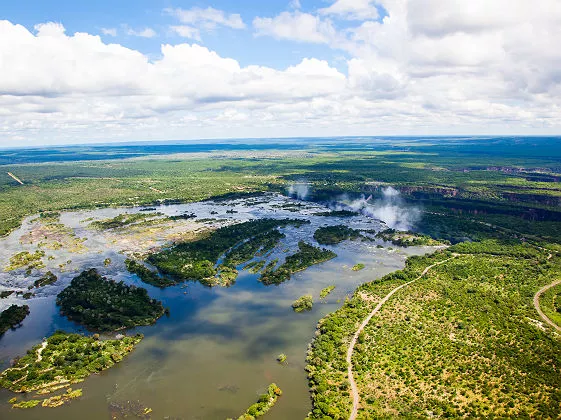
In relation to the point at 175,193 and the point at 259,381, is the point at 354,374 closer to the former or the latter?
the point at 259,381

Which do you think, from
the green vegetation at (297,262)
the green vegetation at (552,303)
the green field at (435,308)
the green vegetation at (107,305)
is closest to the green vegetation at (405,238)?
the green field at (435,308)

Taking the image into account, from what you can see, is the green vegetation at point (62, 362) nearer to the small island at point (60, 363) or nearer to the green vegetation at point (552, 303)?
the small island at point (60, 363)

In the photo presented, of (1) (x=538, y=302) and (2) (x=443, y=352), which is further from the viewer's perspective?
(1) (x=538, y=302)

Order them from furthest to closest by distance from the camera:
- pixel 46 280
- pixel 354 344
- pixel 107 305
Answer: pixel 46 280
pixel 107 305
pixel 354 344

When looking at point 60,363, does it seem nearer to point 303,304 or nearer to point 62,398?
point 62,398

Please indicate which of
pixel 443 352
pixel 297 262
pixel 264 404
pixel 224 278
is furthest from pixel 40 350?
pixel 443 352

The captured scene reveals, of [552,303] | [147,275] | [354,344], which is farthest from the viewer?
[147,275]
